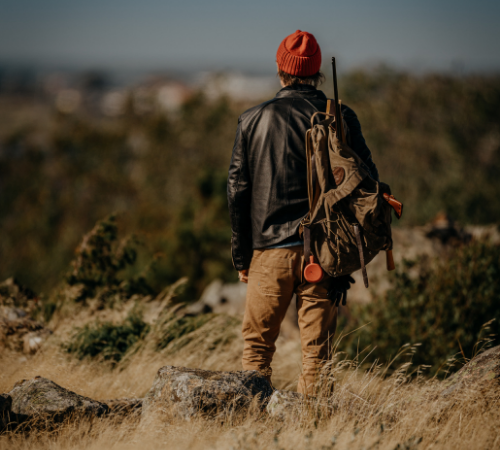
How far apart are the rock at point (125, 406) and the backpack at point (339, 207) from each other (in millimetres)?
1310

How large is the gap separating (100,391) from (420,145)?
13.7m

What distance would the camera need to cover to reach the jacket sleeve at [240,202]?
2.47 meters

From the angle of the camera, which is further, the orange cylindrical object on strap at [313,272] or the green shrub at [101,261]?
the green shrub at [101,261]

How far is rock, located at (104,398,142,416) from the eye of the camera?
7.93ft

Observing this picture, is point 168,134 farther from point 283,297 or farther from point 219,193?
point 283,297

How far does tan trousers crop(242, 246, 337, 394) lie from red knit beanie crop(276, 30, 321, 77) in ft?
3.26

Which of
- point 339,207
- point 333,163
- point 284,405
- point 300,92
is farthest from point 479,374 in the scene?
point 300,92

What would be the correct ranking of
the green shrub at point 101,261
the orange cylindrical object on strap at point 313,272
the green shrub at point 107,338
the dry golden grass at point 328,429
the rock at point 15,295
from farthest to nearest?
the green shrub at point 101,261, the rock at point 15,295, the green shrub at point 107,338, the orange cylindrical object on strap at point 313,272, the dry golden grass at point 328,429

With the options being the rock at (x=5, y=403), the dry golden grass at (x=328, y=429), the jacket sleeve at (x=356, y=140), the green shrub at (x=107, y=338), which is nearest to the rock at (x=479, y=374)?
the dry golden grass at (x=328, y=429)

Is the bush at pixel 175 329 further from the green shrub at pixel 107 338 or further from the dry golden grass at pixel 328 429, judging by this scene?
the dry golden grass at pixel 328 429

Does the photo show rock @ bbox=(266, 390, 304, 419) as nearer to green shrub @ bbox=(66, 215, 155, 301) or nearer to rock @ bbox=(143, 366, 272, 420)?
rock @ bbox=(143, 366, 272, 420)

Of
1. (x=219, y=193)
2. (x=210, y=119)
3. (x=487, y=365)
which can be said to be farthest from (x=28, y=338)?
(x=210, y=119)

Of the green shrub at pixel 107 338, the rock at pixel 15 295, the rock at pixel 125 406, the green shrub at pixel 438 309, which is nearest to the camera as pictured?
the rock at pixel 125 406

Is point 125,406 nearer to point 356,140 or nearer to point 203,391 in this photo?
point 203,391
